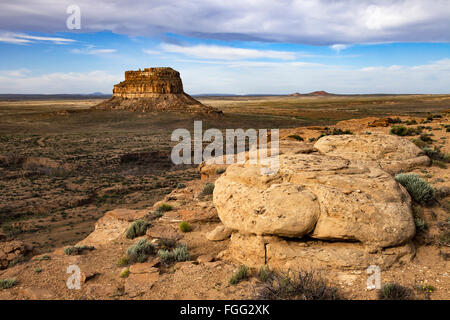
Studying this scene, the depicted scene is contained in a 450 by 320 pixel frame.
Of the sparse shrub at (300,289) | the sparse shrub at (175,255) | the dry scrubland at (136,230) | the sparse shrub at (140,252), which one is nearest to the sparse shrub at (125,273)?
the dry scrubland at (136,230)

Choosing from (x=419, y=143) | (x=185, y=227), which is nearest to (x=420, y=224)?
(x=185, y=227)

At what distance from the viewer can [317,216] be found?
17.8 ft

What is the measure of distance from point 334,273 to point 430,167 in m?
6.83

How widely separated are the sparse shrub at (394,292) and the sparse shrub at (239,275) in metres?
2.16

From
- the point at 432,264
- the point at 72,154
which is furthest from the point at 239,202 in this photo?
the point at 72,154

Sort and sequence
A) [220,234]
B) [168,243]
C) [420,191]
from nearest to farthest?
[420,191] < [168,243] < [220,234]

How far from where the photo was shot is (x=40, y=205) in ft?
51.6

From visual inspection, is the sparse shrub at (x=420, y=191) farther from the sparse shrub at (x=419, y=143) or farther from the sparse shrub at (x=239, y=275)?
the sparse shrub at (x=419, y=143)

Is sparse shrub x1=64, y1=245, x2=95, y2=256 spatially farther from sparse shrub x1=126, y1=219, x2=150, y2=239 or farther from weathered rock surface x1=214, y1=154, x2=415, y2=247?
weathered rock surface x1=214, y1=154, x2=415, y2=247

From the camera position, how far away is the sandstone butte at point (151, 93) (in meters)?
71.7

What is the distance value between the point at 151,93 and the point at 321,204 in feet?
245

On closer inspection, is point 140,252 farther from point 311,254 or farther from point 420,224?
point 420,224

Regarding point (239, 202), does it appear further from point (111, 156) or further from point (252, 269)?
point (111, 156)

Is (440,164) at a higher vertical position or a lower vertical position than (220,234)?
higher
